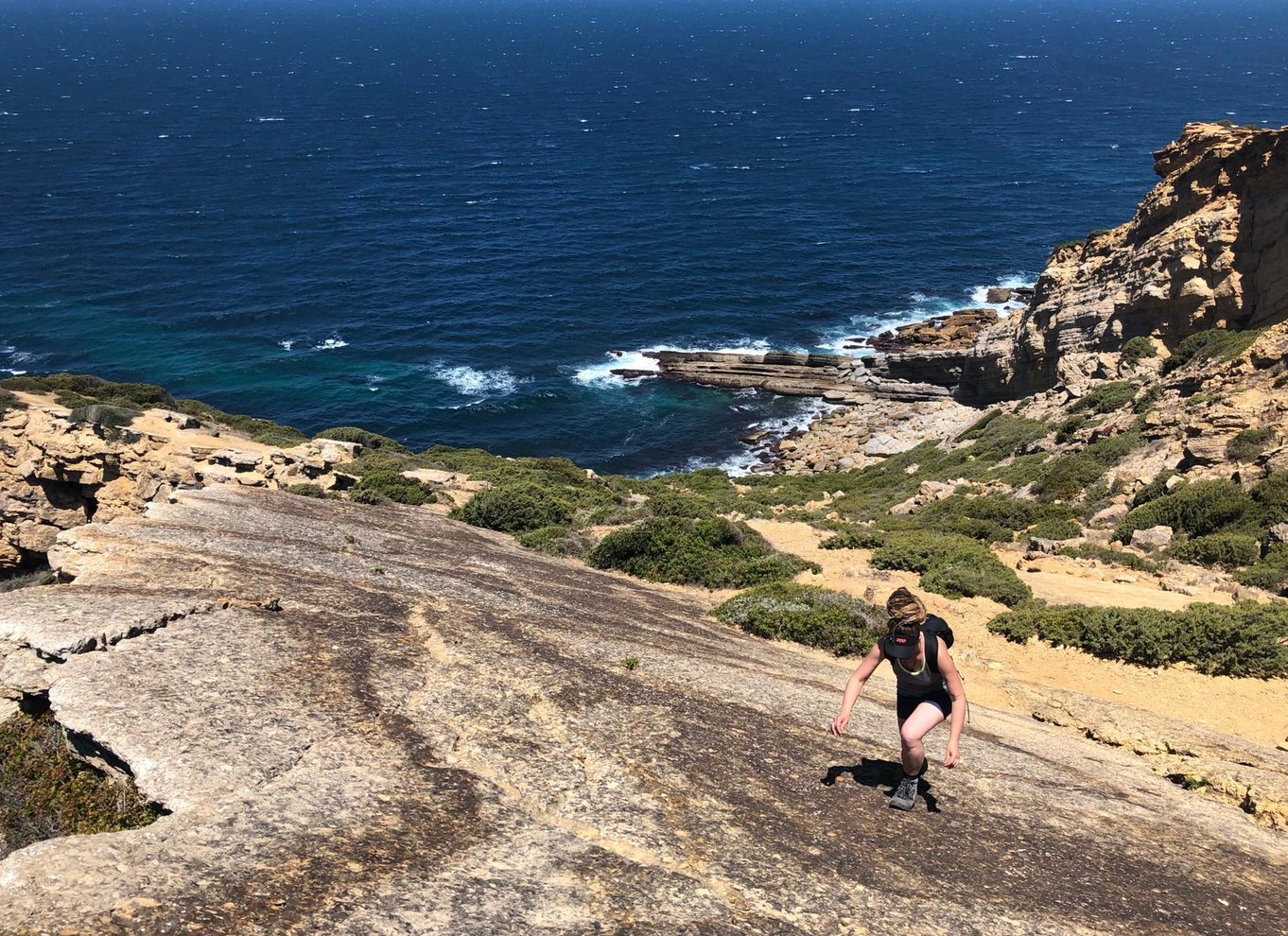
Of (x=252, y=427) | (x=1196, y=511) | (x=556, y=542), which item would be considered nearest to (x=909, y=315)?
(x=252, y=427)

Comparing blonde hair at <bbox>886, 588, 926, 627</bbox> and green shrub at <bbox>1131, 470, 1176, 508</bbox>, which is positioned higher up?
blonde hair at <bbox>886, 588, 926, 627</bbox>

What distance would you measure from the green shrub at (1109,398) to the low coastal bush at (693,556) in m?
24.4

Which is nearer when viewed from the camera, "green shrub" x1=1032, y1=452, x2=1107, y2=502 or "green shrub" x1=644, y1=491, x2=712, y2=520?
"green shrub" x1=644, y1=491, x2=712, y2=520

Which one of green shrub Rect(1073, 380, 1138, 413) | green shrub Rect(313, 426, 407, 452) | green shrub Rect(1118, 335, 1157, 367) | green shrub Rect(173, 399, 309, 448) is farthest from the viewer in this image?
green shrub Rect(1118, 335, 1157, 367)

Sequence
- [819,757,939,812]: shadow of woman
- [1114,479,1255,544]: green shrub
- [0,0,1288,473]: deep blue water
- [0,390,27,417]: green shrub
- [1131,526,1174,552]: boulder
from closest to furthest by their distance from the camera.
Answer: [819,757,939,812]: shadow of woman
[1114,479,1255,544]: green shrub
[1131,526,1174,552]: boulder
[0,390,27,417]: green shrub
[0,0,1288,473]: deep blue water

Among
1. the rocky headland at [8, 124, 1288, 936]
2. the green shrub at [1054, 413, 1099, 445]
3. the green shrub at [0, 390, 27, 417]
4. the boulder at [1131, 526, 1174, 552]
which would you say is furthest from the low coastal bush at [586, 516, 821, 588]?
the green shrub at [0, 390, 27, 417]

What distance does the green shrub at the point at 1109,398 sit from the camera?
134 ft

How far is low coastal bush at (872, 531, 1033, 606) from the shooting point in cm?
2098

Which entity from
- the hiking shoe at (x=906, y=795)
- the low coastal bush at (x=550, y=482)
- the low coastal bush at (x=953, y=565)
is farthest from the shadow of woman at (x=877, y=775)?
the low coastal bush at (x=550, y=482)

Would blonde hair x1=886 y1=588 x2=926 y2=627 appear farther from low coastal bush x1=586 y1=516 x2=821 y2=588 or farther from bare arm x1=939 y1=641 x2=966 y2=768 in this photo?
low coastal bush x1=586 y1=516 x2=821 y2=588

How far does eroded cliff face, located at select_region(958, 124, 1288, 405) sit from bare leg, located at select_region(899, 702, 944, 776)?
130 feet

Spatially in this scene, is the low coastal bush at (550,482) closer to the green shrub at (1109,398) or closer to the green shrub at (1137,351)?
the green shrub at (1109,398)

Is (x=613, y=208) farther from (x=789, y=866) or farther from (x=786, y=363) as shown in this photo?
(x=789, y=866)

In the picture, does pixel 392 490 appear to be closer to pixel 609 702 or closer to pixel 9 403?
pixel 609 702
